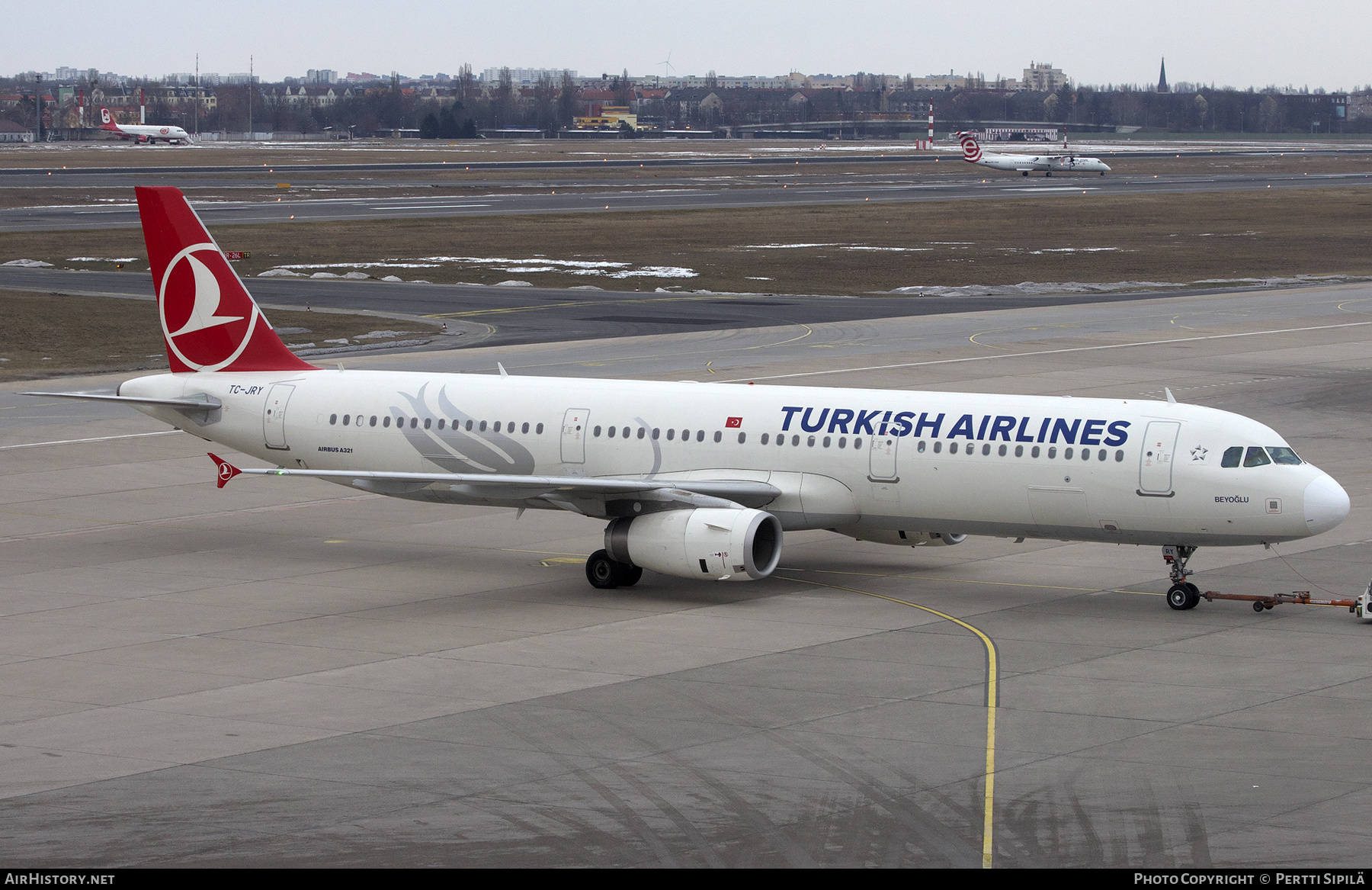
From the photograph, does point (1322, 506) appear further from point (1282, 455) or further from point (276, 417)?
point (276, 417)

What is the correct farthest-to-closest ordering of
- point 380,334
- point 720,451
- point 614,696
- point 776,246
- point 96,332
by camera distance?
1. point 776,246
2. point 380,334
3. point 96,332
4. point 720,451
5. point 614,696

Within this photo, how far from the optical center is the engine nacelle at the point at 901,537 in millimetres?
34031

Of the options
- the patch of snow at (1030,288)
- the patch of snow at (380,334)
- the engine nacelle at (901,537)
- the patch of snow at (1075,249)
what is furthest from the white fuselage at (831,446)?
the patch of snow at (1075,249)

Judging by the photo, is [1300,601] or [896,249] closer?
[1300,601]

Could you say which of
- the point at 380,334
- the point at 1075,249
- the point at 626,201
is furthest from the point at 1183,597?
the point at 626,201

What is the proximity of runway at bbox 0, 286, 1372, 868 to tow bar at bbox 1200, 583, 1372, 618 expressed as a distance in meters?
0.25

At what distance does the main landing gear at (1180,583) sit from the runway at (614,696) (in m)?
Result: 0.51

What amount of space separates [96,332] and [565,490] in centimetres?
4602

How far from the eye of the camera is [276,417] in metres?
38.0

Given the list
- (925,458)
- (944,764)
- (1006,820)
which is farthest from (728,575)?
(1006,820)

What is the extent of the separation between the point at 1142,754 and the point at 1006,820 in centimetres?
361

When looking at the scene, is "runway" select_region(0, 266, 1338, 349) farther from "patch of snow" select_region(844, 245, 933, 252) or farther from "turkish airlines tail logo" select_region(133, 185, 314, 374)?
"turkish airlines tail logo" select_region(133, 185, 314, 374)

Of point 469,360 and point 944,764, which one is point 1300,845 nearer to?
point 944,764

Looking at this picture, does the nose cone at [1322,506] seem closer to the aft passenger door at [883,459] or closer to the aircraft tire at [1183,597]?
the aircraft tire at [1183,597]
